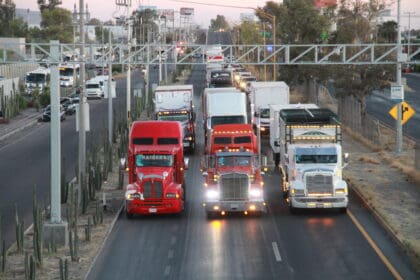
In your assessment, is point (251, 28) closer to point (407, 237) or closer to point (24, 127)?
point (24, 127)

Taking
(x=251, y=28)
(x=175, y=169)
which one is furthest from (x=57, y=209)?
(x=251, y=28)

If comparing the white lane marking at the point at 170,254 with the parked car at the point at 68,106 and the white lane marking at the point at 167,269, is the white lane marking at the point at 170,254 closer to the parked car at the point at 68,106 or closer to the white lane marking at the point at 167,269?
the white lane marking at the point at 167,269

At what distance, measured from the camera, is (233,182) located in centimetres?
2964

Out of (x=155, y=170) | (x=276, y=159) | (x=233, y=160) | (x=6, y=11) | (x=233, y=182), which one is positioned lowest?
(x=276, y=159)

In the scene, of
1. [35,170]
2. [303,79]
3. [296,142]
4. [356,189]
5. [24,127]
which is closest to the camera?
[296,142]

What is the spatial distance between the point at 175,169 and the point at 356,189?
8331mm

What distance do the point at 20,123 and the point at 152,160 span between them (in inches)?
1556

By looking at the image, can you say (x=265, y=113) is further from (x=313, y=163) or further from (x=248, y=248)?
(x=248, y=248)

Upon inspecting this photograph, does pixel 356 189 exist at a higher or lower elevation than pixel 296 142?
lower

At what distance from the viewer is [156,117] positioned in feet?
161

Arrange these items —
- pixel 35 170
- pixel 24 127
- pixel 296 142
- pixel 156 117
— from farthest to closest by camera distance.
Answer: pixel 24 127 < pixel 156 117 < pixel 35 170 < pixel 296 142

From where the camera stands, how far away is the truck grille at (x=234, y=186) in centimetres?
2948

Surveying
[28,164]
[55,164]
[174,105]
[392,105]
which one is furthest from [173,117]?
[392,105]

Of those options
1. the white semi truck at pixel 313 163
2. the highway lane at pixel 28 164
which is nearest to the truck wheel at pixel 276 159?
the white semi truck at pixel 313 163
